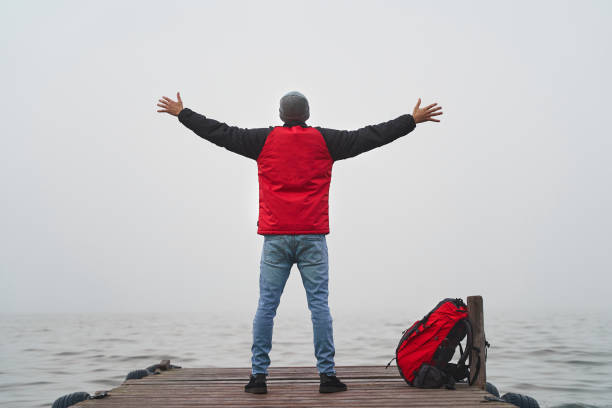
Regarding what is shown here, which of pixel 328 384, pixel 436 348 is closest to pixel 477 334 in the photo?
pixel 436 348

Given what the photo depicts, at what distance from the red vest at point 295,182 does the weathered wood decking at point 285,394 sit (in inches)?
→ 60.7

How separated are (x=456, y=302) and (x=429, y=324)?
51 cm

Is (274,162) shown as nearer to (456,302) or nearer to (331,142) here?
(331,142)

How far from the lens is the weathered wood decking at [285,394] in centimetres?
452

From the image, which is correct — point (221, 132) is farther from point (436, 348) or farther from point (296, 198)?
point (436, 348)

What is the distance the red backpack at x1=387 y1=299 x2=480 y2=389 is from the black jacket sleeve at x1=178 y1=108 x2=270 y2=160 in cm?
259

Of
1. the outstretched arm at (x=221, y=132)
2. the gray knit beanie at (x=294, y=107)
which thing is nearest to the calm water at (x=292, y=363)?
the outstretched arm at (x=221, y=132)

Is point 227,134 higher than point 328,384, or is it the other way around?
point 227,134

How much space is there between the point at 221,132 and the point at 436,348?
3147mm

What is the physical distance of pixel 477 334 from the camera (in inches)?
224

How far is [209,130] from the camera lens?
16.8ft

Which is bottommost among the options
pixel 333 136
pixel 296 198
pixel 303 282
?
pixel 303 282

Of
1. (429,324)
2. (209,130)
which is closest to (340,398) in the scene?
(429,324)

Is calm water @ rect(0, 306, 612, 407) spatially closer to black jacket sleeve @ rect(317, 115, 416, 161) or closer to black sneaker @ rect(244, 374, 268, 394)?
black sneaker @ rect(244, 374, 268, 394)
